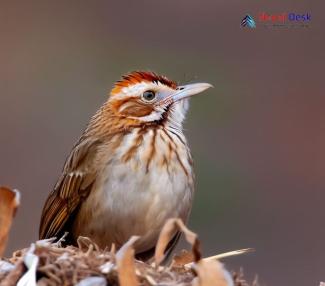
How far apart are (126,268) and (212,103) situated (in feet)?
20.7

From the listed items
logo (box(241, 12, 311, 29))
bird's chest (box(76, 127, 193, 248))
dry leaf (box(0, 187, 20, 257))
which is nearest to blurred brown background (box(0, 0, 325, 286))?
logo (box(241, 12, 311, 29))

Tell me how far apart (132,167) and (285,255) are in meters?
2.98

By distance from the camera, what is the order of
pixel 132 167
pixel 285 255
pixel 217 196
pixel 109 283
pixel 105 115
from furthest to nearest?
1. pixel 217 196
2. pixel 285 255
3. pixel 105 115
4. pixel 132 167
5. pixel 109 283

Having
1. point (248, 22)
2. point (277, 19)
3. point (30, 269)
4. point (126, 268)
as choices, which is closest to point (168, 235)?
point (126, 268)

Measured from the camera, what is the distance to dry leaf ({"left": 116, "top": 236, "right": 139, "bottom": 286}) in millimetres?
3199

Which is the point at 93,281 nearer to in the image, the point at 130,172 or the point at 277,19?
the point at 130,172

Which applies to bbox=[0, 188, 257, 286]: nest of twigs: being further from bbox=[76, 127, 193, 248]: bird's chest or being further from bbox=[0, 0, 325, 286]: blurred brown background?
bbox=[0, 0, 325, 286]: blurred brown background

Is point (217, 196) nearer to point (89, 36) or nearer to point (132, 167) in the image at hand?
point (89, 36)

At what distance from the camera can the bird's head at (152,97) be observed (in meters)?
5.14

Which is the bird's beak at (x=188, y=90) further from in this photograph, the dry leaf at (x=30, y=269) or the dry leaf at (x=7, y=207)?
the dry leaf at (x=30, y=269)

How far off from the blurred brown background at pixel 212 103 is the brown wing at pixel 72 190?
6.93 ft

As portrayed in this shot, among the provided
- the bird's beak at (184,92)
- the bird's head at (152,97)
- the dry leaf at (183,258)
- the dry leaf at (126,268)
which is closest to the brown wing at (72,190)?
the bird's head at (152,97)

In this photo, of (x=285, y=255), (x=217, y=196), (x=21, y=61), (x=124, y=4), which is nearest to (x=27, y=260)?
(x=285, y=255)

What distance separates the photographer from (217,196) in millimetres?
8641
